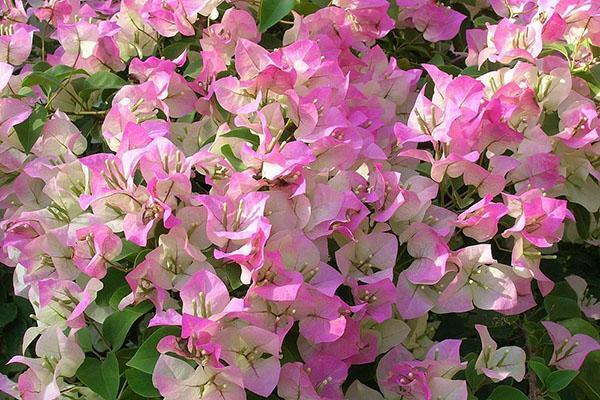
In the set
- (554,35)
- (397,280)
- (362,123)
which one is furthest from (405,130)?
(554,35)

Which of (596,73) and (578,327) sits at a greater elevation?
(596,73)

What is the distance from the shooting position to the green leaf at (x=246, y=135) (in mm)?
1093

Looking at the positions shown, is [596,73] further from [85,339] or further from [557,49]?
[85,339]

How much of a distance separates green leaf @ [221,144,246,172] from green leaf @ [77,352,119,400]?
0.28 meters

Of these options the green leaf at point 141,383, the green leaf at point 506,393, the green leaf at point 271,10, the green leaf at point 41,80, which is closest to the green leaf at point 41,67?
the green leaf at point 41,80

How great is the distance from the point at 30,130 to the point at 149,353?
1.33 ft

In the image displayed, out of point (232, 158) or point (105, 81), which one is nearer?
point (232, 158)

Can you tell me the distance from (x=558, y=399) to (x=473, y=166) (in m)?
0.32

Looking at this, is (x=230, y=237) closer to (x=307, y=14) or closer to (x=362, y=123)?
(x=362, y=123)

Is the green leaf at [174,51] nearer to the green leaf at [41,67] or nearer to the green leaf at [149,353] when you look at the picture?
the green leaf at [41,67]

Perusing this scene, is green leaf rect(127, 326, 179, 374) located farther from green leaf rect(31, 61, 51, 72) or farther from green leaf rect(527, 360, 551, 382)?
green leaf rect(31, 61, 51, 72)

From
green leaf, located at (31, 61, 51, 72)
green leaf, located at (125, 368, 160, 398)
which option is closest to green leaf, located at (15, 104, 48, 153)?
green leaf, located at (31, 61, 51, 72)

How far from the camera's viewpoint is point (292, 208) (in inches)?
40.5

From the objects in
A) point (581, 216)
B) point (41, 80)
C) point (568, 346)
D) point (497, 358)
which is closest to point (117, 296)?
point (41, 80)
